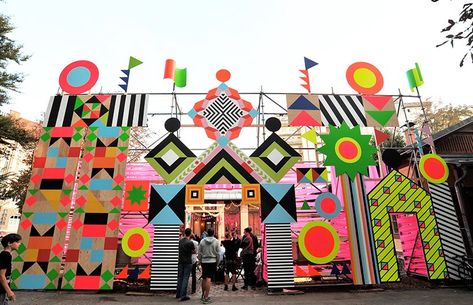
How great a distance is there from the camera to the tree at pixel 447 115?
26.3 metres

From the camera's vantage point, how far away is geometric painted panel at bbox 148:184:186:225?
8.03m

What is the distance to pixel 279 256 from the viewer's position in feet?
25.8

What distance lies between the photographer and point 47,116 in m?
8.99

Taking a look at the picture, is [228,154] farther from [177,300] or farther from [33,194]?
[33,194]

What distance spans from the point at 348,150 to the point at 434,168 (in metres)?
2.74

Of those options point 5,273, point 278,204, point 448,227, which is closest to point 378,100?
point 448,227

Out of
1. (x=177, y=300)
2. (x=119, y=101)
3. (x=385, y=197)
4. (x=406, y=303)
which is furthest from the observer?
(x=119, y=101)

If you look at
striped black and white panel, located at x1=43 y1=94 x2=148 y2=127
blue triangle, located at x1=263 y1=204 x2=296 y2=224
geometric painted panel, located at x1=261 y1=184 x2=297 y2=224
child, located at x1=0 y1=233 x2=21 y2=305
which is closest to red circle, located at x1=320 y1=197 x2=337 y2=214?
geometric painted panel, located at x1=261 y1=184 x2=297 y2=224

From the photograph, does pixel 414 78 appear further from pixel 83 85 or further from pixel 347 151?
pixel 83 85

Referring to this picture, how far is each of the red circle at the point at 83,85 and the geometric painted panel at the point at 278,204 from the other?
6.43m

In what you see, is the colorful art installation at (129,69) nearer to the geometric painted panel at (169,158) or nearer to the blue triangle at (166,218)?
the geometric painted panel at (169,158)

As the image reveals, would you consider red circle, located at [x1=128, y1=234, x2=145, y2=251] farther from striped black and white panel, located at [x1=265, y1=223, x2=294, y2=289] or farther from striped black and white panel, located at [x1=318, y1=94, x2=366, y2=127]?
striped black and white panel, located at [x1=318, y1=94, x2=366, y2=127]

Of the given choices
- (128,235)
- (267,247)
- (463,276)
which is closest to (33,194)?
(128,235)

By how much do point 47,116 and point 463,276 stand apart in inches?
518
